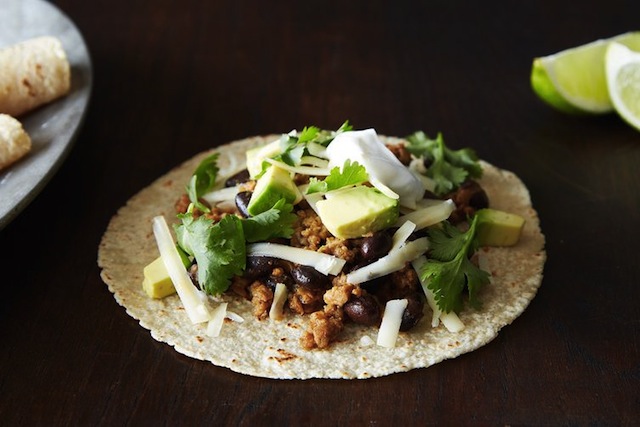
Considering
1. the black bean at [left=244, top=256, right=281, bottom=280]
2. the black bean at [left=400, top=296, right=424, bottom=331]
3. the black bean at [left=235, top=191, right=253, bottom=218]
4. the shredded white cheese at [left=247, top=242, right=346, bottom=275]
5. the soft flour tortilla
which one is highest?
the black bean at [left=235, top=191, right=253, bottom=218]

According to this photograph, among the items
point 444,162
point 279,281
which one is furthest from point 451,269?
point 444,162

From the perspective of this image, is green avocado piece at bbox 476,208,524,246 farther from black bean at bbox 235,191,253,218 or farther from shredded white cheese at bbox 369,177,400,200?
black bean at bbox 235,191,253,218

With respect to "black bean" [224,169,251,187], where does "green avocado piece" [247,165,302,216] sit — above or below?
above

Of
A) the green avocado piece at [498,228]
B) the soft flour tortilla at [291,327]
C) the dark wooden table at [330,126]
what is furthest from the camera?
the green avocado piece at [498,228]

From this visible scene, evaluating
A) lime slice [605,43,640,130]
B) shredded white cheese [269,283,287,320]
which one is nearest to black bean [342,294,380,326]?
shredded white cheese [269,283,287,320]

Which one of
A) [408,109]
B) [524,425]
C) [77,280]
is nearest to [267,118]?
[408,109]

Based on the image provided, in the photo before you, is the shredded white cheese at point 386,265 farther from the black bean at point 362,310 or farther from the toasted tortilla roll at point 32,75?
the toasted tortilla roll at point 32,75

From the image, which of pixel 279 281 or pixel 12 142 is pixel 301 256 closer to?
pixel 279 281

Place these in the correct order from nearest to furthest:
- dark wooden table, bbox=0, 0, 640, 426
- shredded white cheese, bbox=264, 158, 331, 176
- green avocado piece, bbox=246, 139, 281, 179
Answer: dark wooden table, bbox=0, 0, 640, 426, shredded white cheese, bbox=264, 158, 331, 176, green avocado piece, bbox=246, 139, 281, 179

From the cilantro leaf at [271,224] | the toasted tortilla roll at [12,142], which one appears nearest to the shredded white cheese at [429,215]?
the cilantro leaf at [271,224]
